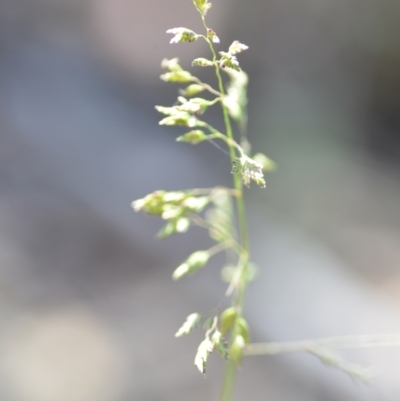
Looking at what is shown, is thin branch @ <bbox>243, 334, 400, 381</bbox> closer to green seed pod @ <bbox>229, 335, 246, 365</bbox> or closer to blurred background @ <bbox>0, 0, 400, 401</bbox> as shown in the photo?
green seed pod @ <bbox>229, 335, 246, 365</bbox>

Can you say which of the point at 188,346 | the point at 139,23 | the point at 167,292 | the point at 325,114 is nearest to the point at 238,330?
the point at 188,346

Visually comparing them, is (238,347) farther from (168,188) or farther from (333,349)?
(168,188)

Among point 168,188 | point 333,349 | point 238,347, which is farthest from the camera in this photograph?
point 168,188

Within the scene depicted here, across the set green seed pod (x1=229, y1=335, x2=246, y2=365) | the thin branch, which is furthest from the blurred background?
green seed pod (x1=229, y1=335, x2=246, y2=365)

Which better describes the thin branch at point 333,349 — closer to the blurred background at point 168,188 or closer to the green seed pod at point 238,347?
the green seed pod at point 238,347

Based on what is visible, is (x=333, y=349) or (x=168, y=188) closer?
(x=333, y=349)

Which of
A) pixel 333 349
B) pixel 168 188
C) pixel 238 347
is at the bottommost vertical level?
pixel 238 347

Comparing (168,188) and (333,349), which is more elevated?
(168,188)

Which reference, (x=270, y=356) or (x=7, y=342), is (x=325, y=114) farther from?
(x=7, y=342)

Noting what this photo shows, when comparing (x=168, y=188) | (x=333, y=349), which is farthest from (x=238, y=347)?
(x=168, y=188)
